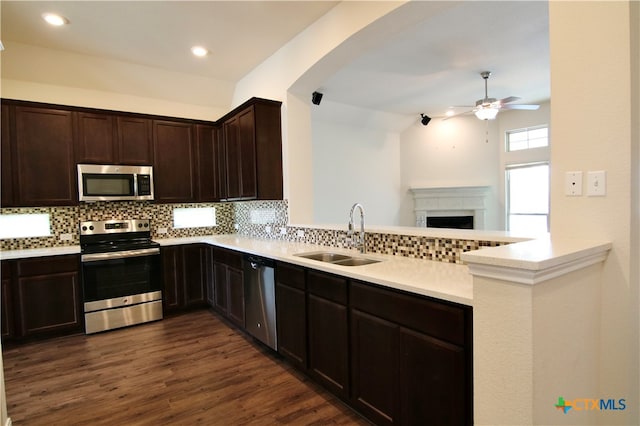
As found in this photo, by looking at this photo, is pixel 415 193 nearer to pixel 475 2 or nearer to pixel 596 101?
pixel 475 2

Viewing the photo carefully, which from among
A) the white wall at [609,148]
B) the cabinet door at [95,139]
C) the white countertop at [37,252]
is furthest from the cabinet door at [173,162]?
the white wall at [609,148]

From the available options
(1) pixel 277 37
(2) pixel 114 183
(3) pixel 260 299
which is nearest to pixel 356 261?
(3) pixel 260 299

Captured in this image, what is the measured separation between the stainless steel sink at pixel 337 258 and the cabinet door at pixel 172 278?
6.62ft

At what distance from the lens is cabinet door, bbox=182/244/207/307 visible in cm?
421

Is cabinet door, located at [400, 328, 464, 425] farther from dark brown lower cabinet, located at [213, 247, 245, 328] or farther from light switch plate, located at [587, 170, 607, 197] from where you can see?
dark brown lower cabinet, located at [213, 247, 245, 328]

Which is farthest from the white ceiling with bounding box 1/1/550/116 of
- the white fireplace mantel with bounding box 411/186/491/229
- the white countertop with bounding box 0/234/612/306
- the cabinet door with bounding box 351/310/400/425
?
the white fireplace mantel with bounding box 411/186/491/229

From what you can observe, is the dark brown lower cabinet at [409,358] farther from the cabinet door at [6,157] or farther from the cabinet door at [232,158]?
the cabinet door at [6,157]

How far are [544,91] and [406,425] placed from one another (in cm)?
578

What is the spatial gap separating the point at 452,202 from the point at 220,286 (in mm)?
5170

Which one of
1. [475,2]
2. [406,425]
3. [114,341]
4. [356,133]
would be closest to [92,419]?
[114,341]

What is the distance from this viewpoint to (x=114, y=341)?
135 inches

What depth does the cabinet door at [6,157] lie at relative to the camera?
3.42 meters

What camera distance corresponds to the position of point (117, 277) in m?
3.75

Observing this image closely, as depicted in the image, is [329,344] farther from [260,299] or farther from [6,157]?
[6,157]
